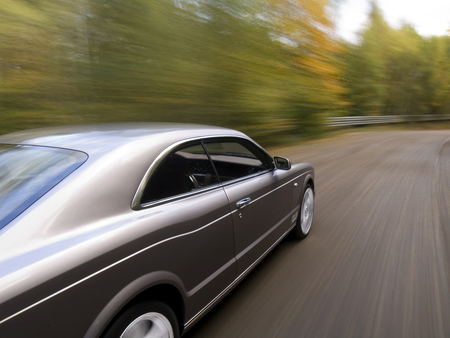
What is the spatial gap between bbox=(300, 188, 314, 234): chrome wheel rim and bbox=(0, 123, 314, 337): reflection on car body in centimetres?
125

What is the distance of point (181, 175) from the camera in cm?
225

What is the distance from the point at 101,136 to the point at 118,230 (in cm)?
77

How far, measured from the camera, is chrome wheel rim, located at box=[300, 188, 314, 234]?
12.8ft

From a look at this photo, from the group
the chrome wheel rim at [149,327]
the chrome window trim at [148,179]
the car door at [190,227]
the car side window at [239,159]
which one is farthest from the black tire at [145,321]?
Result: the car side window at [239,159]

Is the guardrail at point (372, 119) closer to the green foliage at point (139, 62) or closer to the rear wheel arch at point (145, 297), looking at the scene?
the green foliage at point (139, 62)

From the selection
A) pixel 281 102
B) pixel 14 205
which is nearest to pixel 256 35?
pixel 281 102

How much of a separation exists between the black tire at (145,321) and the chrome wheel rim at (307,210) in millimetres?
2329

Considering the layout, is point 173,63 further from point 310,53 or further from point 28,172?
point 310,53

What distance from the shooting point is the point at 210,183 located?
8.06 ft

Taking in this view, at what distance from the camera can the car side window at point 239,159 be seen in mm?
3070

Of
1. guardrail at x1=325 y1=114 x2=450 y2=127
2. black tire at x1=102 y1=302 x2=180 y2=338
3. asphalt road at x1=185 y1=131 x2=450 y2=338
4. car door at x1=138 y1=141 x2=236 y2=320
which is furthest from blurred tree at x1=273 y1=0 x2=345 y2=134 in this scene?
black tire at x1=102 y1=302 x2=180 y2=338

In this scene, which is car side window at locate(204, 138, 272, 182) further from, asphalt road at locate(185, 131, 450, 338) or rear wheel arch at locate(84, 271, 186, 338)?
rear wheel arch at locate(84, 271, 186, 338)

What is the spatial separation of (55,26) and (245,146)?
6179mm

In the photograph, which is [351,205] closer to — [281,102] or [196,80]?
[196,80]
